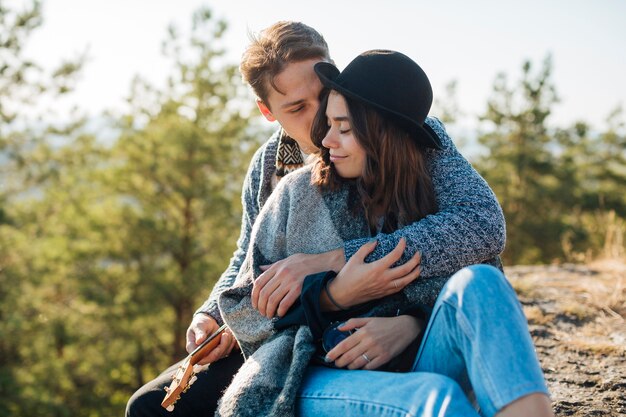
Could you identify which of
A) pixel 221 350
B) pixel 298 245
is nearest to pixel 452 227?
pixel 298 245

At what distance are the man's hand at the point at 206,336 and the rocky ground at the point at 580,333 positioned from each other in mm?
1350

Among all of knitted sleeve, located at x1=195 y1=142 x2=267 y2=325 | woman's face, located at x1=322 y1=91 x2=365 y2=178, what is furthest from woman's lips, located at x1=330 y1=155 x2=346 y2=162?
knitted sleeve, located at x1=195 y1=142 x2=267 y2=325

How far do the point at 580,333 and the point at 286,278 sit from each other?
202 centimetres

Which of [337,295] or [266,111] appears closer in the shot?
[337,295]

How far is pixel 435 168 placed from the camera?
232cm

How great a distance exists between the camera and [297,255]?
7.13 ft

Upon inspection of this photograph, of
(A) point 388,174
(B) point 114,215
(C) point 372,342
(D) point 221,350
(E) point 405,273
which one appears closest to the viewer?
(C) point 372,342

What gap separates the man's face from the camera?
297 cm

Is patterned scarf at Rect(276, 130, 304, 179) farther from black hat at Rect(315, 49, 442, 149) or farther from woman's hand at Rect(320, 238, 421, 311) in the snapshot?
woman's hand at Rect(320, 238, 421, 311)

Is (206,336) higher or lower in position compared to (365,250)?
lower

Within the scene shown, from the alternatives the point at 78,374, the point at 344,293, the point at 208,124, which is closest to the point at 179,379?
the point at 344,293

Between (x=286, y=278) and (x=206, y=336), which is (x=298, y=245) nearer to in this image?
(x=286, y=278)

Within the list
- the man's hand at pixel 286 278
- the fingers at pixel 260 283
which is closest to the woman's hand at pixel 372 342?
the man's hand at pixel 286 278

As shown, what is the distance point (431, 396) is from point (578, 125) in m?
23.8
